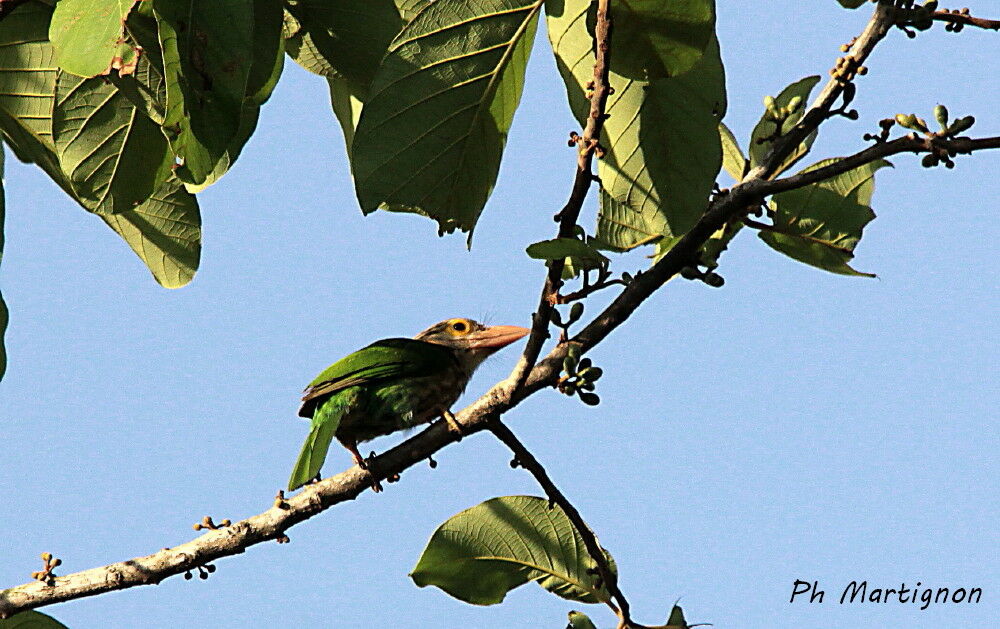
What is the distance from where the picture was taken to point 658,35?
183 cm

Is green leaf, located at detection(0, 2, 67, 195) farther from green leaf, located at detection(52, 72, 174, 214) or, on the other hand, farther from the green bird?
the green bird

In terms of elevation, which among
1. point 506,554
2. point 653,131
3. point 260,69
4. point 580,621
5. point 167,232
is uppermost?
point 167,232

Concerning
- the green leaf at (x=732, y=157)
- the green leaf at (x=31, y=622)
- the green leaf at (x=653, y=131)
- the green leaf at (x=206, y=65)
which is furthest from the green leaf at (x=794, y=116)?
the green leaf at (x=31, y=622)

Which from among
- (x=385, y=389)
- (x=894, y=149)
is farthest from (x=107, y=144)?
(x=385, y=389)

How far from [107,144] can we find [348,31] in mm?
496

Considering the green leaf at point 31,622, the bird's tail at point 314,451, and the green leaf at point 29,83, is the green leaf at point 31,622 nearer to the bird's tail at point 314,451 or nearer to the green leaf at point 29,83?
the bird's tail at point 314,451

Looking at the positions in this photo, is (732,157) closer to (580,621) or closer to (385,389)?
(580,621)

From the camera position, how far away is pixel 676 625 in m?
2.32

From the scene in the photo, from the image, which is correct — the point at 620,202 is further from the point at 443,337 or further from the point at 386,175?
the point at 443,337

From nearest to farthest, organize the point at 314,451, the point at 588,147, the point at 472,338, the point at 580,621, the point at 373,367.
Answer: the point at 588,147
the point at 580,621
the point at 314,451
the point at 373,367
the point at 472,338

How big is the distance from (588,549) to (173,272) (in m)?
1.19

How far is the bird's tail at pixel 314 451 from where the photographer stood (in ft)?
8.93

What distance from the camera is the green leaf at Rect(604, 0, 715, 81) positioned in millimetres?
1791

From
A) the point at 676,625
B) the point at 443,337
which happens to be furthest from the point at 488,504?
Result: the point at 443,337
